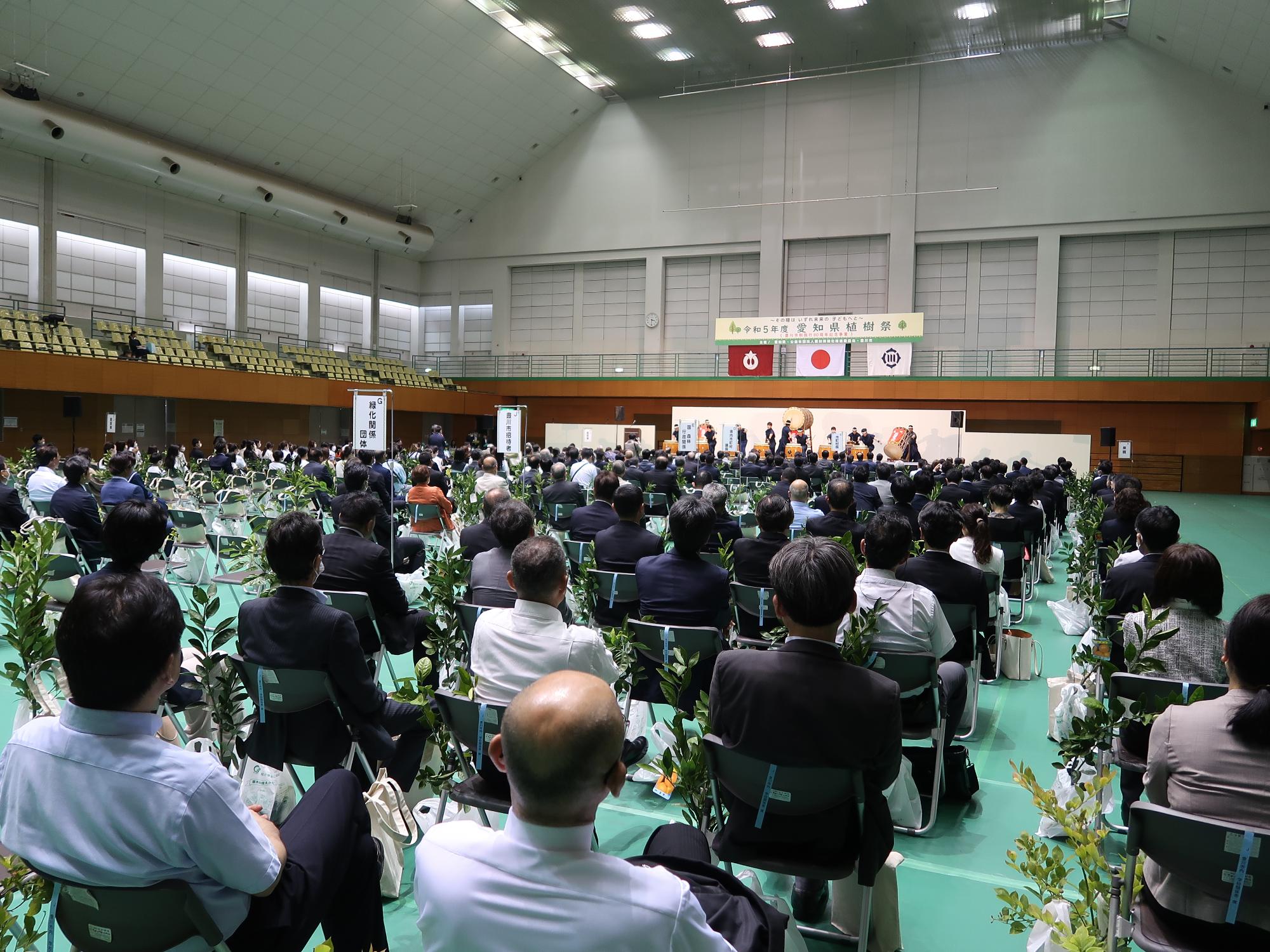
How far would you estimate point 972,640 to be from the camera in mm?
4082

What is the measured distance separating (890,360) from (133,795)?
2339 centimetres

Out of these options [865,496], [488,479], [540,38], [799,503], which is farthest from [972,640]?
[540,38]

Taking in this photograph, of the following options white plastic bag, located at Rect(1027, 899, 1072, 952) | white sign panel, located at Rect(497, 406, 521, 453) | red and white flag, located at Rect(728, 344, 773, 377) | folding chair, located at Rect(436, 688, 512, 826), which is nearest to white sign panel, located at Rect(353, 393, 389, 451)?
white sign panel, located at Rect(497, 406, 521, 453)

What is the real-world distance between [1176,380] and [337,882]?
81.5ft

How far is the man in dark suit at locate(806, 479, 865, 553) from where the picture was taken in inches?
230

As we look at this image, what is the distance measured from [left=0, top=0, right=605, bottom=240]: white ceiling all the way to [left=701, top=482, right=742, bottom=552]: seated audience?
17250 mm

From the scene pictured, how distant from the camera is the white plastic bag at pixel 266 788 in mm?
2955

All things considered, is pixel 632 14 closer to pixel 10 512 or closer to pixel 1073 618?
pixel 10 512

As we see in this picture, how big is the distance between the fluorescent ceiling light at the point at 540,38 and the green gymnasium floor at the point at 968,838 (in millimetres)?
21065

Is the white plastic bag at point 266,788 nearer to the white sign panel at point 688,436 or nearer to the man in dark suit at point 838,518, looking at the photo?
the man in dark suit at point 838,518

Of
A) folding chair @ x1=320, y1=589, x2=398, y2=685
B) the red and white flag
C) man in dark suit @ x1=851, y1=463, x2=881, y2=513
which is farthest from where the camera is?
the red and white flag

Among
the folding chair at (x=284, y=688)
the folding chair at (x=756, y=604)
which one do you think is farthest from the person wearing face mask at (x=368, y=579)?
the folding chair at (x=756, y=604)

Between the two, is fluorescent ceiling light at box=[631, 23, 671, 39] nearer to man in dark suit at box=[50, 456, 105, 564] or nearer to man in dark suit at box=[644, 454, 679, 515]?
man in dark suit at box=[644, 454, 679, 515]

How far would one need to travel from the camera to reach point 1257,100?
20875 mm
